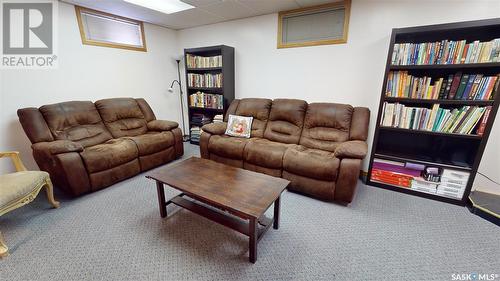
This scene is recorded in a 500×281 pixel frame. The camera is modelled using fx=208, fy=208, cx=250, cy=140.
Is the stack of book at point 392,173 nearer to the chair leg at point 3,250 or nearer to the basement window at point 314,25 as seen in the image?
the basement window at point 314,25

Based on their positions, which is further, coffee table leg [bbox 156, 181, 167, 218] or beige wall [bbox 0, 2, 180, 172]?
beige wall [bbox 0, 2, 180, 172]

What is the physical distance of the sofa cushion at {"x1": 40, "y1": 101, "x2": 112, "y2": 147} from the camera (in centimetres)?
253

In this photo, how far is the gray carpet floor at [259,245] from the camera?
Answer: 141 cm

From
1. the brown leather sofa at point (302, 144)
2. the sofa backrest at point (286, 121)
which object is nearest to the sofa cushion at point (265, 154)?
the brown leather sofa at point (302, 144)

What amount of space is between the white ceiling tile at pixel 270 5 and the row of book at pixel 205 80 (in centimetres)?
115

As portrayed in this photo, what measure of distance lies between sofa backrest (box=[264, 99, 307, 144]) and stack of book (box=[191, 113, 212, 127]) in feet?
4.59

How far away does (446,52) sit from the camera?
2.01 m

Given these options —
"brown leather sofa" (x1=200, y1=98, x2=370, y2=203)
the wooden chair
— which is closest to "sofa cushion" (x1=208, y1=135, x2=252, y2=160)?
"brown leather sofa" (x1=200, y1=98, x2=370, y2=203)

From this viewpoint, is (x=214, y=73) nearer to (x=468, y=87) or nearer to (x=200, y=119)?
(x=200, y=119)

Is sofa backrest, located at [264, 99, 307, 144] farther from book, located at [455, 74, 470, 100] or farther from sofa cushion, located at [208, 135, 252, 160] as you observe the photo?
book, located at [455, 74, 470, 100]

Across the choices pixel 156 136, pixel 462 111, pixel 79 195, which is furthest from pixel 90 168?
pixel 462 111

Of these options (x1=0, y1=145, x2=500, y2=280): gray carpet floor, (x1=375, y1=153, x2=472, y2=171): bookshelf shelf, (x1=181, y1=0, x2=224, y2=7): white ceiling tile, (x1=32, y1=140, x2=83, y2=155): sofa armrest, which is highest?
(x1=181, y1=0, x2=224, y2=7): white ceiling tile

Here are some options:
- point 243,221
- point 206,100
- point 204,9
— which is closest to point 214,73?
point 206,100

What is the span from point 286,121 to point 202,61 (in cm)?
191
